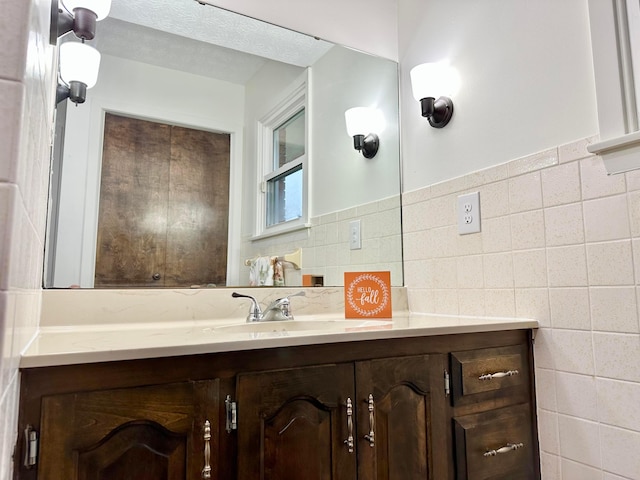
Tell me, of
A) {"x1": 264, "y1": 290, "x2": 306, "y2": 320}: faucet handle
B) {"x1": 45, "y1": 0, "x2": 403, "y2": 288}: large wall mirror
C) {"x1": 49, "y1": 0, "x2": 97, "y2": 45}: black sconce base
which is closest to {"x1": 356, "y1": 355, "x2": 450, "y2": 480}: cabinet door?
{"x1": 264, "y1": 290, "x2": 306, "y2": 320}: faucet handle

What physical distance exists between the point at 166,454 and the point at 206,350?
0.20 metres

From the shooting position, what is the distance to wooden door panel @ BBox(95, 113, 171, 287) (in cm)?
130

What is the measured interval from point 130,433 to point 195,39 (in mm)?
1275

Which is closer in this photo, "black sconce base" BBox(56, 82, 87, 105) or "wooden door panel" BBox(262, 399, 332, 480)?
"wooden door panel" BBox(262, 399, 332, 480)

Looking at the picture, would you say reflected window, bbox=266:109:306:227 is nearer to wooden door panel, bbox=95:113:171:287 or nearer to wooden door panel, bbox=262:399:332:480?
wooden door panel, bbox=95:113:171:287

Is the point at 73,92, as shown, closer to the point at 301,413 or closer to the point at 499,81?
the point at 301,413

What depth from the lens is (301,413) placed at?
0.95 meters

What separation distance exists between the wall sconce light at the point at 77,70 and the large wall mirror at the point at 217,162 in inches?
0.9

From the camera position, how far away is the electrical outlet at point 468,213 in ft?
4.71

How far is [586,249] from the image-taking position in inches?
44.9

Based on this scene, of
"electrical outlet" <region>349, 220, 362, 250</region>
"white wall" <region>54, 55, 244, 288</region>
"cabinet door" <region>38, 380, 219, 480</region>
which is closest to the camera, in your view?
"cabinet door" <region>38, 380, 219, 480</region>

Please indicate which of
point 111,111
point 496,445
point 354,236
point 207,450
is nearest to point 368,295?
point 354,236

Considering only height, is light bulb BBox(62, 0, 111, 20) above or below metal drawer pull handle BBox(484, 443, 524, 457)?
above

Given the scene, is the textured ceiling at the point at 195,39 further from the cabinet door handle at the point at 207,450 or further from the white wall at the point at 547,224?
the cabinet door handle at the point at 207,450
